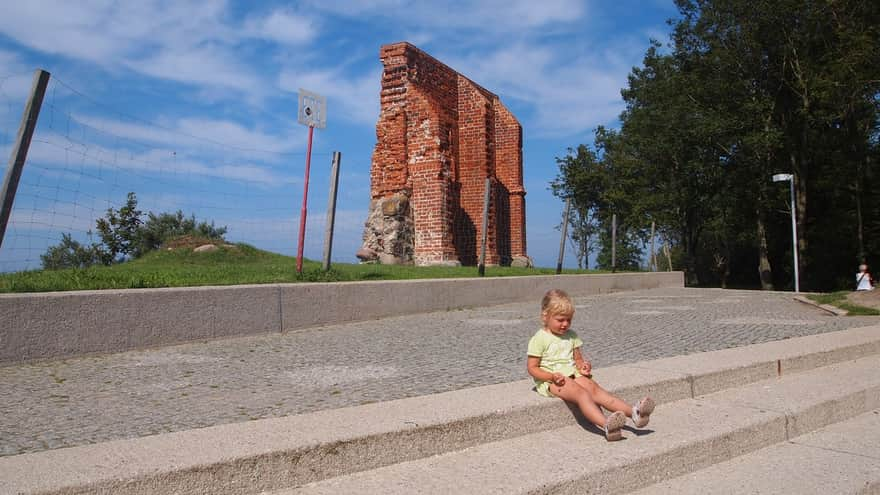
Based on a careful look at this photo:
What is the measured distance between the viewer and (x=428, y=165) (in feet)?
58.2

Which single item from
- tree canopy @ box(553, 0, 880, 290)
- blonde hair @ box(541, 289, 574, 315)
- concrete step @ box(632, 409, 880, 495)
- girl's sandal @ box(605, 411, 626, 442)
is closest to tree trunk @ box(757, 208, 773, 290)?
tree canopy @ box(553, 0, 880, 290)

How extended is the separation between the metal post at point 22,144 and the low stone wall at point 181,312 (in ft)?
2.83

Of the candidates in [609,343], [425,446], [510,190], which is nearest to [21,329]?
[425,446]

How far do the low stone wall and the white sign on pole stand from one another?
2.50 meters

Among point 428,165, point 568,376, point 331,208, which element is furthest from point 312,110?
point 428,165

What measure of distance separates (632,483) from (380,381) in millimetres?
2165

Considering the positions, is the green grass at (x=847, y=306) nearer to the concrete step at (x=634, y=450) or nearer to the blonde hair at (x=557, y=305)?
the concrete step at (x=634, y=450)

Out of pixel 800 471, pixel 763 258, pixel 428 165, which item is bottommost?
pixel 800 471

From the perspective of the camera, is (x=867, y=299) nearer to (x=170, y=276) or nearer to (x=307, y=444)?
(x=170, y=276)

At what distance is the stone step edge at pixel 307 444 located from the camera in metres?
2.44

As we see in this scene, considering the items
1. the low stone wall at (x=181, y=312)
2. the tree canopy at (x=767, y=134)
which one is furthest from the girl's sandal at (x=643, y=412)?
the tree canopy at (x=767, y=134)

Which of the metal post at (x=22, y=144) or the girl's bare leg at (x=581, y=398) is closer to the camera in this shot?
the girl's bare leg at (x=581, y=398)

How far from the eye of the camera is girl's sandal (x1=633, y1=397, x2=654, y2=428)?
11.6 feet

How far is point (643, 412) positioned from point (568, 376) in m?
0.53
